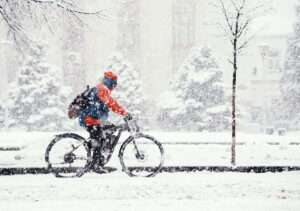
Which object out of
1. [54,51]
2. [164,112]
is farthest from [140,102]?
[54,51]

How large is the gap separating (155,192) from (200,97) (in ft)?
78.3

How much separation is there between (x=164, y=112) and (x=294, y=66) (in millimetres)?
12363

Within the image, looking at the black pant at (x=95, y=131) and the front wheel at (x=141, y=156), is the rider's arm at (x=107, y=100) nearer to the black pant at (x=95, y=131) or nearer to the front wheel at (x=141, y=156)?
the black pant at (x=95, y=131)

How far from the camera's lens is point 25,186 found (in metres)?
7.02

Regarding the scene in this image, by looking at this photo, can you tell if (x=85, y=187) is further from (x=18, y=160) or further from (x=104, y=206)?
(x=18, y=160)

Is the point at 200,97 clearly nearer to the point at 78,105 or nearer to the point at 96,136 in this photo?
the point at 96,136

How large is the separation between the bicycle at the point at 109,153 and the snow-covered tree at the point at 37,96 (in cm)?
2289

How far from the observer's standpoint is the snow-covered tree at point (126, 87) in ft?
107

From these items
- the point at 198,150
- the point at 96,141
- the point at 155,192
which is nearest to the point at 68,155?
the point at 96,141

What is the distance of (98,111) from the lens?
770 cm

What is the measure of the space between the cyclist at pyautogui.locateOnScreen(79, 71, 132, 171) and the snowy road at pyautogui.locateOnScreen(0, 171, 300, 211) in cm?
63

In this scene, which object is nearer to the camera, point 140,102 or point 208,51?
point 208,51

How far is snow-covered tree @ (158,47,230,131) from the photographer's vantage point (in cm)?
2942

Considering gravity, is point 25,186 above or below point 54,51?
below
